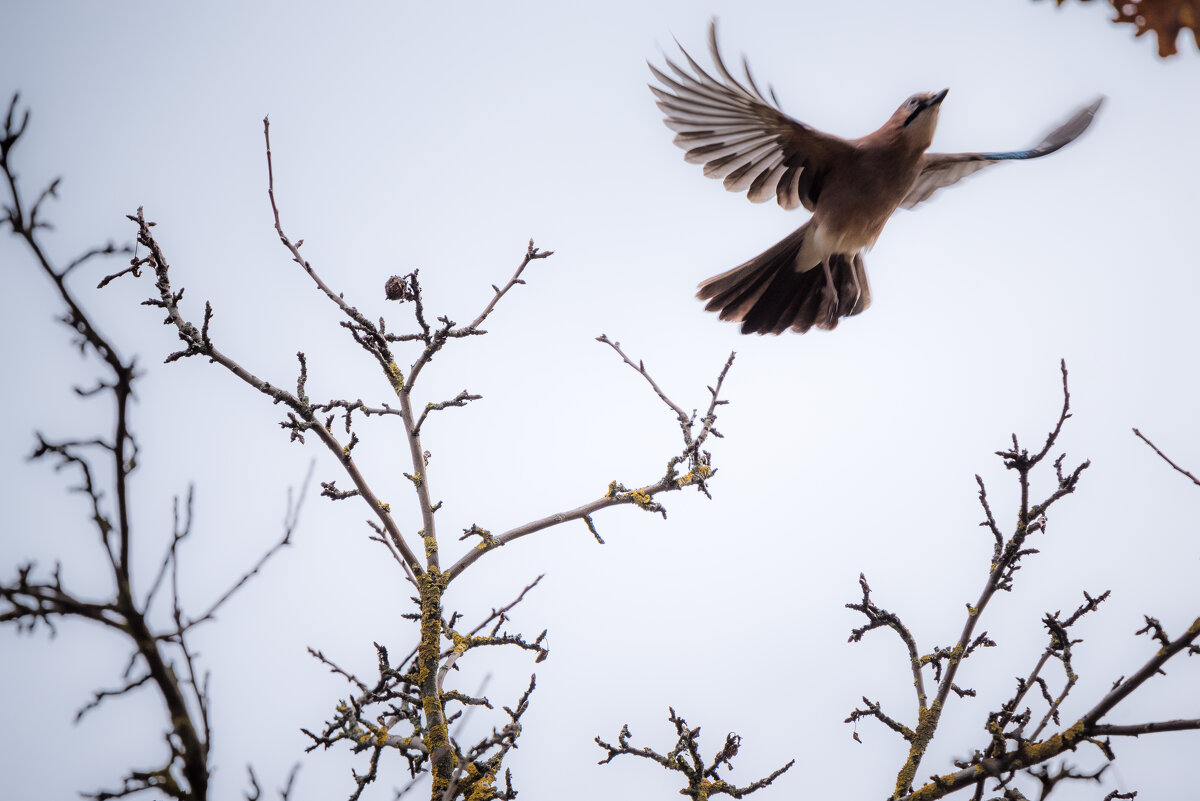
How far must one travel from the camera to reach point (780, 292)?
6039 millimetres

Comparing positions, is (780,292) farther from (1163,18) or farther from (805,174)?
(1163,18)

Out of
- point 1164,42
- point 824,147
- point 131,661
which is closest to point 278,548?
point 131,661

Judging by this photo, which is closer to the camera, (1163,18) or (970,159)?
(1163,18)

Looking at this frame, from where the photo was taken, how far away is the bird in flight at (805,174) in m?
4.88

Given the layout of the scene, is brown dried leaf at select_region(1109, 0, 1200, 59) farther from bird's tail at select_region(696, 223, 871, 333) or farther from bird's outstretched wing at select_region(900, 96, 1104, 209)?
bird's tail at select_region(696, 223, 871, 333)

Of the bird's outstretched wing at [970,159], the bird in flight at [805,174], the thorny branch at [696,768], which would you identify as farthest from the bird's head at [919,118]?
the thorny branch at [696,768]

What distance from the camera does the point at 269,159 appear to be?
3037mm

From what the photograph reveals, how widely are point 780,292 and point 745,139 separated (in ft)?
3.99

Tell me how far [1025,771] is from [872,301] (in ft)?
13.3

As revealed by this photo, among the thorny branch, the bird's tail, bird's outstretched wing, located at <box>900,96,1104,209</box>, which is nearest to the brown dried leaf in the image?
the thorny branch

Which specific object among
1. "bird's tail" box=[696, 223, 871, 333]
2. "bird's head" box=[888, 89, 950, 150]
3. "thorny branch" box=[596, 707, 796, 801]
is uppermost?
"bird's tail" box=[696, 223, 871, 333]

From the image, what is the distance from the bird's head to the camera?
4.79 metres

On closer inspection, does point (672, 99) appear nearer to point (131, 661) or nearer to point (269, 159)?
point (269, 159)

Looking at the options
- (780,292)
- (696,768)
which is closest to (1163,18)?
(696,768)
